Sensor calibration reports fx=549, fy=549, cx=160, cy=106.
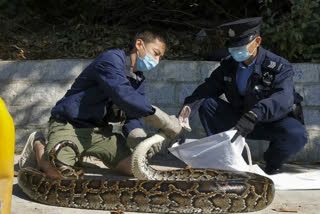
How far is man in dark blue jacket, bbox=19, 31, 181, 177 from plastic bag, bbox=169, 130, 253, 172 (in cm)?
52

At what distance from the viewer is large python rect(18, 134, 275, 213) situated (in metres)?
4.57

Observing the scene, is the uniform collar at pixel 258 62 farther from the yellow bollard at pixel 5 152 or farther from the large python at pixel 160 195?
the yellow bollard at pixel 5 152

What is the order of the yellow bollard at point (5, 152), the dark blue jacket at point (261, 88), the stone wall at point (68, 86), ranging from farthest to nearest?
the stone wall at point (68, 86) < the dark blue jacket at point (261, 88) < the yellow bollard at point (5, 152)

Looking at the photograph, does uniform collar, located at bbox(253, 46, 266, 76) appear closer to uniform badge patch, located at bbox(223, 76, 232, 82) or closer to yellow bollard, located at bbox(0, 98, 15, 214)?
uniform badge patch, located at bbox(223, 76, 232, 82)

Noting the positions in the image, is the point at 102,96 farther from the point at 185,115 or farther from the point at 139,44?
the point at 185,115

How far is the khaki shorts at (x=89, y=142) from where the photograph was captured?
18.0 ft

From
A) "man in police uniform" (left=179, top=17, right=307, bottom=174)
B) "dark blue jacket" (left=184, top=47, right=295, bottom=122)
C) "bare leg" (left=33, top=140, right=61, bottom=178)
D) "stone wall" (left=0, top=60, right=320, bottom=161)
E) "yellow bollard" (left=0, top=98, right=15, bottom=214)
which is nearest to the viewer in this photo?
"yellow bollard" (left=0, top=98, right=15, bottom=214)

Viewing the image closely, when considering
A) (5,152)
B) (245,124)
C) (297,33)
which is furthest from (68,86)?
(5,152)

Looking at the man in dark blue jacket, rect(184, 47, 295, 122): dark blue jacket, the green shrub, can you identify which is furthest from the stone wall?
the man in dark blue jacket

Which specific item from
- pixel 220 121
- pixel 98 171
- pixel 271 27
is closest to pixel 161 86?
pixel 220 121

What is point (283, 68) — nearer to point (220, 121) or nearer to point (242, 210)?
point (220, 121)

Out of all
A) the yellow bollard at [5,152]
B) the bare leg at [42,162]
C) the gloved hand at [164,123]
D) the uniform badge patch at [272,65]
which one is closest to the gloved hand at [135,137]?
the gloved hand at [164,123]

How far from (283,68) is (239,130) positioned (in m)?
0.94

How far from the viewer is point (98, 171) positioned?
6098 millimetres
